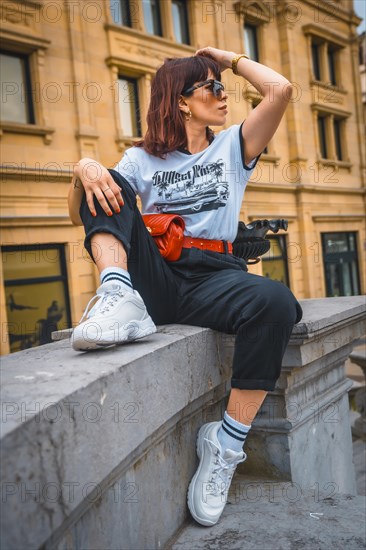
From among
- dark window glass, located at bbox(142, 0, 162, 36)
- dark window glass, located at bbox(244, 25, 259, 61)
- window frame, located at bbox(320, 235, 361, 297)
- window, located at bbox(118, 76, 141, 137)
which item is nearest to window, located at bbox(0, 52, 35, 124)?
window, located at bbox(118, 76, 141, 137)

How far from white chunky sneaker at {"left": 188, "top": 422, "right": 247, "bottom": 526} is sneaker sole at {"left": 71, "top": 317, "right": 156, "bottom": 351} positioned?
0.45m

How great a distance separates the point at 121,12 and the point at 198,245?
11303 mm

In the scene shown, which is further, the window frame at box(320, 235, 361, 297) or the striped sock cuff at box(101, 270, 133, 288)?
the window frame at box(320, 235, 361, 297)

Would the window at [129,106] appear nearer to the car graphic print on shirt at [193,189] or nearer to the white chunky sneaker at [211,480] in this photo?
the car graphic print on shirt at [193,189]

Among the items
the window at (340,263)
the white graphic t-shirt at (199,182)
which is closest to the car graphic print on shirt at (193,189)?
the white graphic t-shirt at (199,182)

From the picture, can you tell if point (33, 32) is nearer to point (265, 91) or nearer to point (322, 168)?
point (265, 91)

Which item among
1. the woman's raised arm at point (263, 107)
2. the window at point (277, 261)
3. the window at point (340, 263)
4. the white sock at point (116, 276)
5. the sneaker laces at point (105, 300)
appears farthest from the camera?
the window at point (340, 263)

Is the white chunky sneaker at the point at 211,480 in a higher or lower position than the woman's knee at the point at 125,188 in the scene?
lower

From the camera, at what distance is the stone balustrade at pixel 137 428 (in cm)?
81

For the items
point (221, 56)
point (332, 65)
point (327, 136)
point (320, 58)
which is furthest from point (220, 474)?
point (332, 65)

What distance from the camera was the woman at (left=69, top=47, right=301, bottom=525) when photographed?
1528 millimetres

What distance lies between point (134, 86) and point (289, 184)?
233 inches

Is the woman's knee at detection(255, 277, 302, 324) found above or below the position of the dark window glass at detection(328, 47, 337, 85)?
below

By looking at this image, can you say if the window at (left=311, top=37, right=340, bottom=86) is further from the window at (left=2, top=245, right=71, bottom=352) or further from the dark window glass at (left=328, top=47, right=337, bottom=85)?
the window at (left=2, top=245, right=71, bottom=352)
